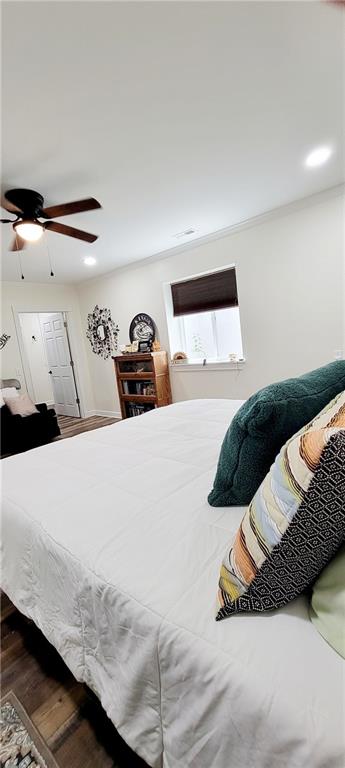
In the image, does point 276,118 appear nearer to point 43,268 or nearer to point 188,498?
point 188,498

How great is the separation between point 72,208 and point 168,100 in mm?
862

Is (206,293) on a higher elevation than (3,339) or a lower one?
higher

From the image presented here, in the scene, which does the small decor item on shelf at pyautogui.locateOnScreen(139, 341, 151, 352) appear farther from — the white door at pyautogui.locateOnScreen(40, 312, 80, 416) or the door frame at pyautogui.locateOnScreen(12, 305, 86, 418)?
the white door at pyautogui.locateOnScreen(40, 312, 80, 416)

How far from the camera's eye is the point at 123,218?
3059 millimetres

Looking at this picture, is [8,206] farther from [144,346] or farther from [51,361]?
[51,361]

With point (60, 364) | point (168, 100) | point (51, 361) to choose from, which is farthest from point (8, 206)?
point (51, 361)

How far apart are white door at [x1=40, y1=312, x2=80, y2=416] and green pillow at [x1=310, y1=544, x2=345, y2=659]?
5.85m

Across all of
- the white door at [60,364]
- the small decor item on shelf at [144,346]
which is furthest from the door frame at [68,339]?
the small decor item on shelf at [144,346]

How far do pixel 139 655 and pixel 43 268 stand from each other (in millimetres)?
4700

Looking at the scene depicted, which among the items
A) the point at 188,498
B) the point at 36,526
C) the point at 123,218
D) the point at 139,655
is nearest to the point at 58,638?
the point at 36,526

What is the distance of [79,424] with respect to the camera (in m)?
5.56

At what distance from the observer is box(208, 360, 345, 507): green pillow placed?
90 cm

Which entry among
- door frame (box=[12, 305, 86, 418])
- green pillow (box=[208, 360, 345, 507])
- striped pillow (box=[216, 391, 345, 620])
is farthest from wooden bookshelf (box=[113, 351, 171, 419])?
striped pillow (box=[216, 391, 345, 620])

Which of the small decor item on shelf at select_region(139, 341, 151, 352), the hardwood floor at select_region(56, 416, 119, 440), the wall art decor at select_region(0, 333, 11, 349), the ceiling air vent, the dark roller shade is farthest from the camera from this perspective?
the hardwood floor at select_region(56, 416, 119, 440)
